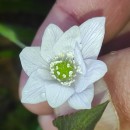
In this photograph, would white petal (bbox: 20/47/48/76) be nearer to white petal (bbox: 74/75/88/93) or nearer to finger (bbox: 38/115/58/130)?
white petal (bbox: 74/75/88/93)

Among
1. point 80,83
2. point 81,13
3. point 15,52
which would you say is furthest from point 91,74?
point 15,52

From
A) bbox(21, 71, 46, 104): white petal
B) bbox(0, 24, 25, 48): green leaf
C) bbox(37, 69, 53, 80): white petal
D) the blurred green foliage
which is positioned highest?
bbox(37, 69, 53, 80): white petal

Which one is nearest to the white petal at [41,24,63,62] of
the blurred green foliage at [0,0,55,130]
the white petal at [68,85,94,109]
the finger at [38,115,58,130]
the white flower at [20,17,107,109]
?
the white flower at [20,17,107,109]

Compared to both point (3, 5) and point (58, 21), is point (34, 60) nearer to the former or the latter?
point (58, 21)

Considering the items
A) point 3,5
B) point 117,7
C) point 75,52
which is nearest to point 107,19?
point 117,7

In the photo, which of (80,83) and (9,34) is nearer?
(80,83)

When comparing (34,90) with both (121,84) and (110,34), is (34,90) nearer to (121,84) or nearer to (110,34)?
(121,84)
